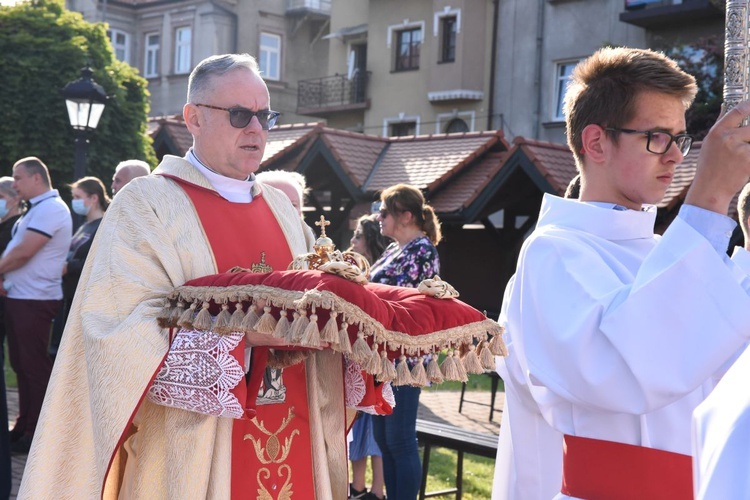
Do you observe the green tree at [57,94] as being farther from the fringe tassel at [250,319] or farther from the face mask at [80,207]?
→ the fringe tassel at [250,319]

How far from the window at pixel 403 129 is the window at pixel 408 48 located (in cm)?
155

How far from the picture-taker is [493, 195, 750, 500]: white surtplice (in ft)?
6.33

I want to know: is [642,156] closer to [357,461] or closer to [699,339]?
[699,339]

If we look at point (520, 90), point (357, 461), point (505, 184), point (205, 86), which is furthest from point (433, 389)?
point (520, 90)

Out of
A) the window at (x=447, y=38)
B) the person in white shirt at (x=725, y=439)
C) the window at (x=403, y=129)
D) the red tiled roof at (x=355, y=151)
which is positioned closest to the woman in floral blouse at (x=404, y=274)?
the person in white shirt at (x=725, y=439)

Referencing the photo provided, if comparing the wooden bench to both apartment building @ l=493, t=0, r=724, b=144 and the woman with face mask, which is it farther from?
apartment building @ l=493, t=0, r=724, b=144

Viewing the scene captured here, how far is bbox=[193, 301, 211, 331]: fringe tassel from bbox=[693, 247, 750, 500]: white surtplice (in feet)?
4.85

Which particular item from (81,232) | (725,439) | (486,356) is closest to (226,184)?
(486,356)

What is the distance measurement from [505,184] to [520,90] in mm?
12514

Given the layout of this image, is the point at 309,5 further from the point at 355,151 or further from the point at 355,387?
the point at 355,387

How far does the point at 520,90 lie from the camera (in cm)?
2478

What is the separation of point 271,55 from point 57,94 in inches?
720

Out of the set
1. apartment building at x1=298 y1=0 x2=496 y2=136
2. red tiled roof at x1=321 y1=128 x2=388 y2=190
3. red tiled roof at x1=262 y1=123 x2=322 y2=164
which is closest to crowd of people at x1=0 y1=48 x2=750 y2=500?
red tiled roof at x1=321 y1=128 x2=388 y2=190

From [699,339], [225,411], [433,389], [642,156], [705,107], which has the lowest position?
[433,389]
